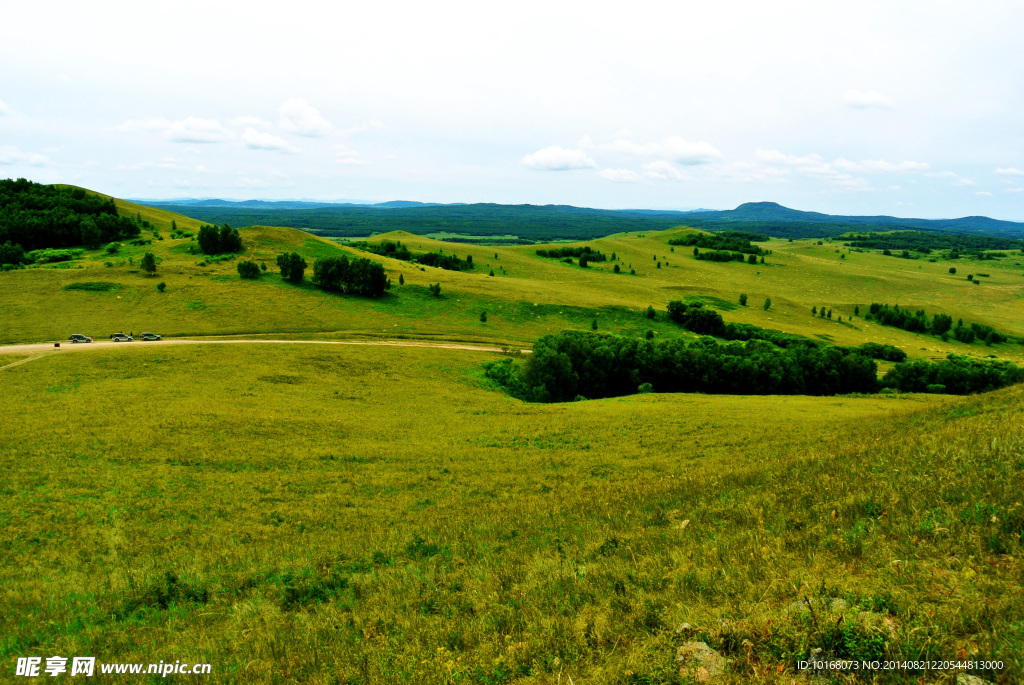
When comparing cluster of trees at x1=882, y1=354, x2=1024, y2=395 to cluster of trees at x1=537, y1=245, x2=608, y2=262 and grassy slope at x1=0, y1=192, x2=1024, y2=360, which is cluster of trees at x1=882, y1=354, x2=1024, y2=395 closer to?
grassy slope at x1=0, y1=192, x2=1024, y2=360

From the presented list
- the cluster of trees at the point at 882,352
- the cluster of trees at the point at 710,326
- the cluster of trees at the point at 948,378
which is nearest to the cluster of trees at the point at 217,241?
the cluster of trees at the point at 710,326

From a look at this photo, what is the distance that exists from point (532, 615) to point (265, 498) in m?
16.9

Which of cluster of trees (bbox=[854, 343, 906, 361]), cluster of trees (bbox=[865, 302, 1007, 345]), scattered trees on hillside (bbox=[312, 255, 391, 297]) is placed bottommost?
cluster of trees (bbox=[854, 343, 906, 361])

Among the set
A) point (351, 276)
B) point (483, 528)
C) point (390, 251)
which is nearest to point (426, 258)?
point (390, 251)

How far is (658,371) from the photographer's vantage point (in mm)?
58281

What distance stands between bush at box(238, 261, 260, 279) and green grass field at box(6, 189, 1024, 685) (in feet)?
Answer: 125

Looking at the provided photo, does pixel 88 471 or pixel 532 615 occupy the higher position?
pixel 532 615

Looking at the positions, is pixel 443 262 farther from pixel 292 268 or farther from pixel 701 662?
pixel 701 662

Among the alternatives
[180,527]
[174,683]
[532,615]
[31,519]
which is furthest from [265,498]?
[532,615]

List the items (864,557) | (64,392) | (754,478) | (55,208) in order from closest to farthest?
(864,557) → (754,478) → (64,392) → (55,208)

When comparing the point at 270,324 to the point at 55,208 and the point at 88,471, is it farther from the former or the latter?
the point at 55,208

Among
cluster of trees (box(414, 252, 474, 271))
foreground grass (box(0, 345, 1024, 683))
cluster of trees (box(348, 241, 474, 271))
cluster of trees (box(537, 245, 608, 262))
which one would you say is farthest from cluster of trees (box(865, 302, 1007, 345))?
foreground grass (box(0, 345, 1024, 683))

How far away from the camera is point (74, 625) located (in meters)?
10.9

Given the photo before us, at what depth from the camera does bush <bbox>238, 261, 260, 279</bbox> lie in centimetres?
8306
